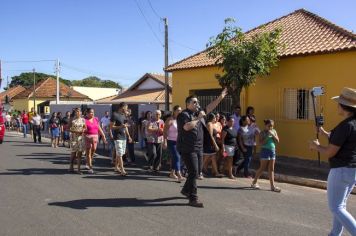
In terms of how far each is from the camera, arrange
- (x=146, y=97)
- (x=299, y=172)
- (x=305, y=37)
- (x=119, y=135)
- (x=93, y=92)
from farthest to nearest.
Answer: (x=93, y=92) → (x=146, y=97) → (x=305, y=37) → (x=299, y=172) → (x=119, y=135)

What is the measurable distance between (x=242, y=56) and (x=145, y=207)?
6.90 m

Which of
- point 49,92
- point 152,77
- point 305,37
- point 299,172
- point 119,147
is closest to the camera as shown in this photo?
point 119,147

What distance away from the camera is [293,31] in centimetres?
1559

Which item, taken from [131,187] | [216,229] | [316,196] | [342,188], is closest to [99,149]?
[131,187]

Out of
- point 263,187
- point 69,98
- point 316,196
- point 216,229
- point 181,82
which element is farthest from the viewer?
point 69,98

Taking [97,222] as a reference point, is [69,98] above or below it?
above

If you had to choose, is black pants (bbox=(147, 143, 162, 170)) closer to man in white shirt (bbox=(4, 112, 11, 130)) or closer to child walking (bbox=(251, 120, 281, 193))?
child walking (bbox=(251, 120, 281, 193))

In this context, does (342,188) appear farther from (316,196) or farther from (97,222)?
(316,196)

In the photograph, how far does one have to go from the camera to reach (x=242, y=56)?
12570 mm

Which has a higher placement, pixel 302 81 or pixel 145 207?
pixel 302 81

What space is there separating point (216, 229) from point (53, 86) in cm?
5086

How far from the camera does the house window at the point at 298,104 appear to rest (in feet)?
43.2

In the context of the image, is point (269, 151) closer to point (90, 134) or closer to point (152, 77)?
point (90, 134)

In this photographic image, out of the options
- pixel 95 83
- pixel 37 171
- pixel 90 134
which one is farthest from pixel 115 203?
pixel 95 83
